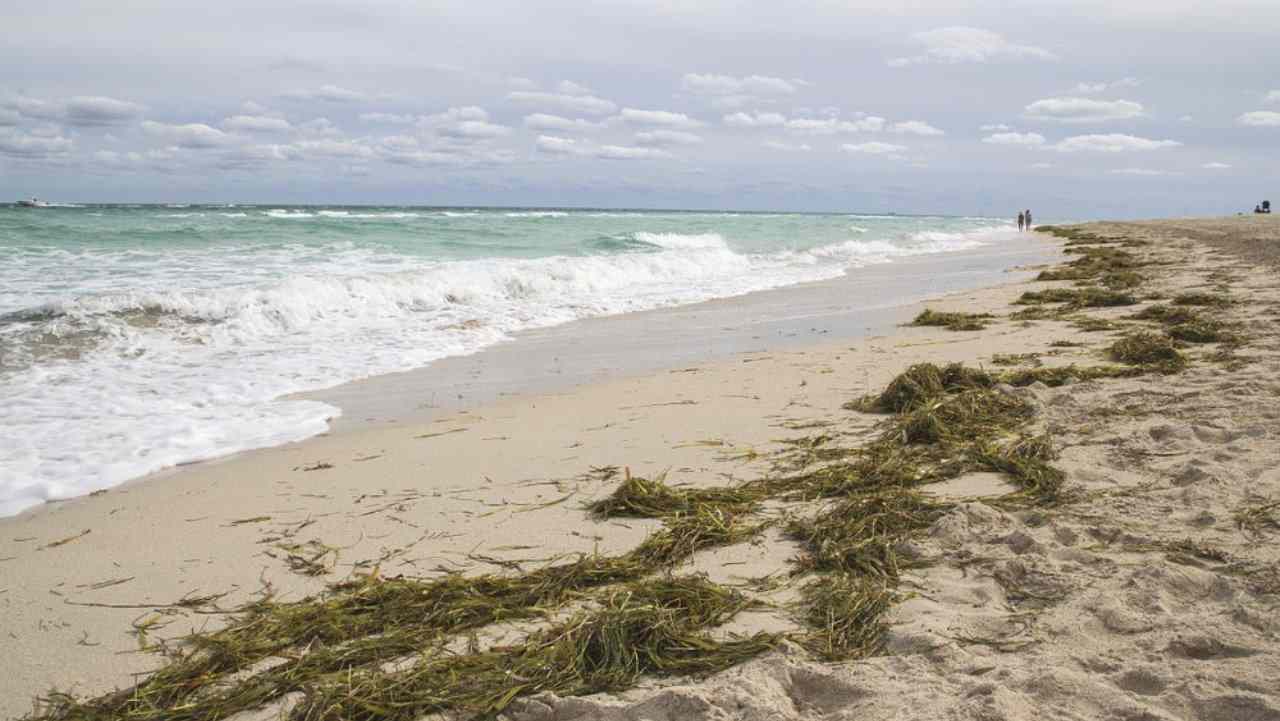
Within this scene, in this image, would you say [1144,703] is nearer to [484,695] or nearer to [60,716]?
[484,695]

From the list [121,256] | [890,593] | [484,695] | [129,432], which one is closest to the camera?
[484,695]

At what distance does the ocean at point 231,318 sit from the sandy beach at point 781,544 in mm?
763

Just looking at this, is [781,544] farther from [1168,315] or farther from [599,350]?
[1168,315]

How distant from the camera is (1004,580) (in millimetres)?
2432

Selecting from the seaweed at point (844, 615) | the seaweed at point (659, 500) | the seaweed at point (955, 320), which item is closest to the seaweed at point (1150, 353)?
the seaweed at point (955, 320)

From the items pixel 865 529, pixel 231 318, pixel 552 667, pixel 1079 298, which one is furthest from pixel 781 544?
pixel 231 318

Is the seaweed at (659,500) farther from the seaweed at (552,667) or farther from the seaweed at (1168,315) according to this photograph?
the seaweed at (1168,315)

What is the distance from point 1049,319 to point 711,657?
7273mm

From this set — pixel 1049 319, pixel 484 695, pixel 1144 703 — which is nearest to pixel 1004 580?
pixel 1144 703

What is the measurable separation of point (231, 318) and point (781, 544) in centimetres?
871

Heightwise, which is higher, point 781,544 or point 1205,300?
point 1205,300

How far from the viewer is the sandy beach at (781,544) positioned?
6.39 feet

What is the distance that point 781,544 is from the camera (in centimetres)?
293

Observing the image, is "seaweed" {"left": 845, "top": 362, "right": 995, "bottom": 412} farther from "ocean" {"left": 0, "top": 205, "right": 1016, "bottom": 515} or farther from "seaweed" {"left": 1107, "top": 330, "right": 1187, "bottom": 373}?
"ocean" {"left": 0, "top": 205, "right": 1016, "bottom": 515}
